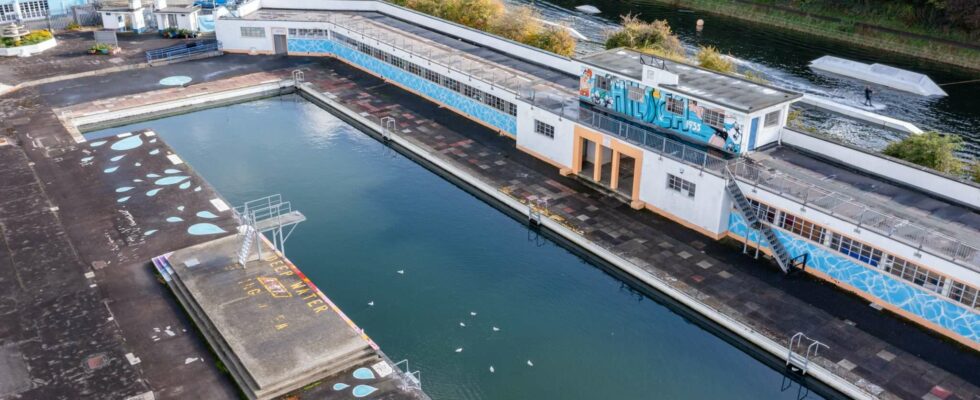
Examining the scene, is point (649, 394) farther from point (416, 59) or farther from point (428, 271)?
point (416, 59)

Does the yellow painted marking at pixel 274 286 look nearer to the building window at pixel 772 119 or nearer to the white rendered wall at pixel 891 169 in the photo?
the building window at pixel 772 119

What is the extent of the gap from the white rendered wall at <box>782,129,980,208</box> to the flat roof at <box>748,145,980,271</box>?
0.38 metres

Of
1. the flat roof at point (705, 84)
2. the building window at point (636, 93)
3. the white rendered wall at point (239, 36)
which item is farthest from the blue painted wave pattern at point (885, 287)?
the white rendered wall at point (239, 36)

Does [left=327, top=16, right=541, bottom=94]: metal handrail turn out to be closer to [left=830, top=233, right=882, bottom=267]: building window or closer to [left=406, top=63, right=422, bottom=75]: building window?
[left=406, top=63, right=422, bottom=75]: building window

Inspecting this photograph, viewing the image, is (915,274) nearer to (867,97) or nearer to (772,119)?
(772,119)

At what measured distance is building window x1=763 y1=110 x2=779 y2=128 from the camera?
148 feet

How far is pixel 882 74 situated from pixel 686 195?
A: 42.1 meters

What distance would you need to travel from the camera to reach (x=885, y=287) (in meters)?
37.1

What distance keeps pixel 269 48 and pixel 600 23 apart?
41.7 metres

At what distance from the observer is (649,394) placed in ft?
110

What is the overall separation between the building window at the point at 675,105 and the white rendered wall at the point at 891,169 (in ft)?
19.5

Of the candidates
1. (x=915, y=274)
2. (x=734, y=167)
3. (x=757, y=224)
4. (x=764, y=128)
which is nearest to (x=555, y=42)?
(x=764, y=128)

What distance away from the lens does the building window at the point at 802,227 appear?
39250 mm

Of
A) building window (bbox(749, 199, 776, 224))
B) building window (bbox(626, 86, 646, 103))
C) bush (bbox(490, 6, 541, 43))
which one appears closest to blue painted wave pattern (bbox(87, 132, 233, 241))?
building window (bbox(626, 86, 646, 103))
